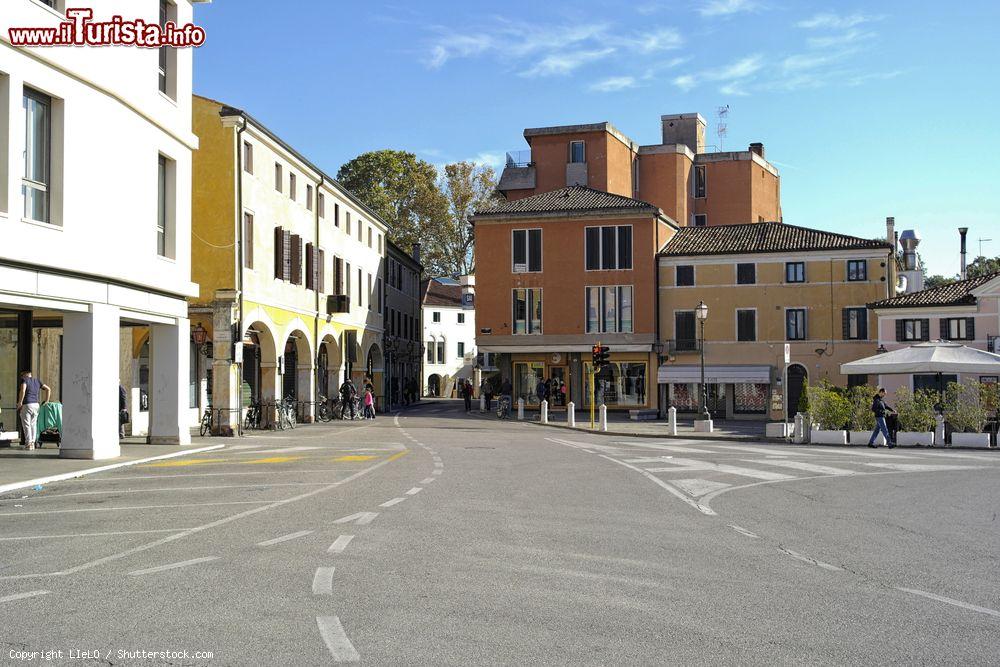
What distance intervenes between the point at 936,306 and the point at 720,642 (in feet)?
161

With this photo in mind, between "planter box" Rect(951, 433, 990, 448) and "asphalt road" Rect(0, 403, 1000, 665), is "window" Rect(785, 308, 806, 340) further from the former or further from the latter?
"asphalt road" Rect(0, 403, 1000, 665)

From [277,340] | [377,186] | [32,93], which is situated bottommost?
[277,340]

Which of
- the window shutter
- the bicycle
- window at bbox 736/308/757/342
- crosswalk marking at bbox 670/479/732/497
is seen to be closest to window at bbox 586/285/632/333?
window at bbox 736/308/757/342

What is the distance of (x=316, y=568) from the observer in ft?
26.0

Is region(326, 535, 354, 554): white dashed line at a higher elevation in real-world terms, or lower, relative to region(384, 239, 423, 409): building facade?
lower

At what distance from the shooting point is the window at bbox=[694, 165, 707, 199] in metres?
66.8

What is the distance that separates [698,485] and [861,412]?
15253 millimetres

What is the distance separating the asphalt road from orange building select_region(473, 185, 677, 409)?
36034 millimetres

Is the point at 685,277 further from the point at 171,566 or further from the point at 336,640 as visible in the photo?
the point at 336,640

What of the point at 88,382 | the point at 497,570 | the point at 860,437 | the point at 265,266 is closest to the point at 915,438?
the point at 860,437

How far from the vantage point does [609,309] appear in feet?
175

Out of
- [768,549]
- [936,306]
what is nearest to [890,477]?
[768,549]

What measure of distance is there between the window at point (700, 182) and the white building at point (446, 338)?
2715 centimetres

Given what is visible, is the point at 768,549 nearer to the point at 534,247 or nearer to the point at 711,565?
the point at 711,565
